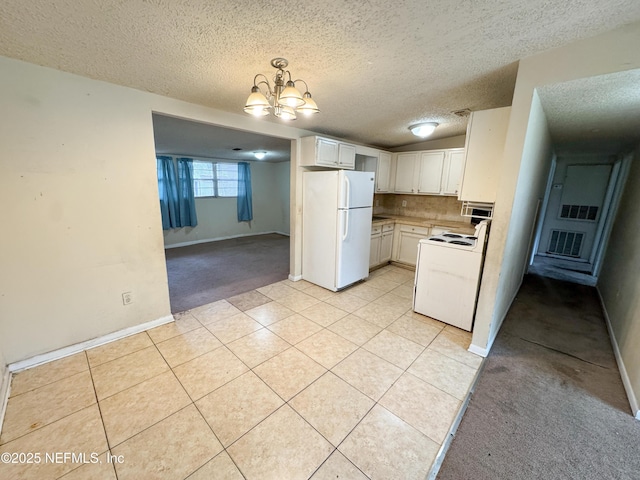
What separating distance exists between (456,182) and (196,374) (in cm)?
438

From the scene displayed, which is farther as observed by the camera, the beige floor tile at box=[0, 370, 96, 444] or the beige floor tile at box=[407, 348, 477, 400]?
the beige floor tile at box=[407, 348, 477, 400]

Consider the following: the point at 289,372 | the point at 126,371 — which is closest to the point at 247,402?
the point at 289,372

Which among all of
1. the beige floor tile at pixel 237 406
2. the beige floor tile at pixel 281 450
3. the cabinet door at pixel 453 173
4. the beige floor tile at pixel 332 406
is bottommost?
the beige floor tile at pixel 237 406

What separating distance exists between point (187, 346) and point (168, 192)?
4.71m

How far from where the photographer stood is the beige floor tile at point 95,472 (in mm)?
1237

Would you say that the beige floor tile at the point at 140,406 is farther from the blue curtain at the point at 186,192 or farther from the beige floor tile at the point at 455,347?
the blue curtain at the point at 186,192

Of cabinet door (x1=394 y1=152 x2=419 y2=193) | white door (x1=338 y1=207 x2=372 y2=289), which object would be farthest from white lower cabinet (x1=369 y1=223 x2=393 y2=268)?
cabinet door (x1=394 y1=152 x2=419 y2=193)

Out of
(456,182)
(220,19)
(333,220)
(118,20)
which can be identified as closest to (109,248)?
(118,20)

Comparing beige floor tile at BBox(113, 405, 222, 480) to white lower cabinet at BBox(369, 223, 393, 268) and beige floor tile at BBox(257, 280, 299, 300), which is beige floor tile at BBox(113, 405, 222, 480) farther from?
white lower cabinet at BBox(369, 223, 393, 268)

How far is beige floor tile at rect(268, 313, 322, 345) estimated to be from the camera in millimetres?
2436

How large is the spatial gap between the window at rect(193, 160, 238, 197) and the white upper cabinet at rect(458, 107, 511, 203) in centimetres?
609

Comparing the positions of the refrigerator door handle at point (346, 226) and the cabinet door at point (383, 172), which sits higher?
the cabinet door at point (383, 172)

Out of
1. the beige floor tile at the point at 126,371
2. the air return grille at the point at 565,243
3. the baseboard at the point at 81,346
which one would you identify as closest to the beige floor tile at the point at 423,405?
the beige floor tile at the point at 126,371

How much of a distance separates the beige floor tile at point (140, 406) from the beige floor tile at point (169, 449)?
72 mm
